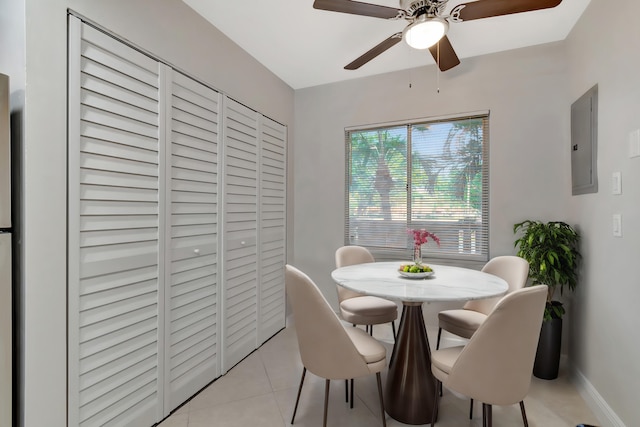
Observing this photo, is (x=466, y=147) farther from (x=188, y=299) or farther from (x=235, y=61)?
(x=188, y=299)

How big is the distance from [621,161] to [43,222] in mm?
2872

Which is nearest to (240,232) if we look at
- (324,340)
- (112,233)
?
(112,233)

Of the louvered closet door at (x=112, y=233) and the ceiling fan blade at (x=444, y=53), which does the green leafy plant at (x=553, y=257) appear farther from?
the louvered closet door at (x=112, y=233)

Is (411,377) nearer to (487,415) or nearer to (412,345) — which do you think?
(412,345)

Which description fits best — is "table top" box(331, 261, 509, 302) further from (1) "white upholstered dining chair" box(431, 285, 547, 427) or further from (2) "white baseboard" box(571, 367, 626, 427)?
(2) "white baseboard" box(571, 367, 626, 427)

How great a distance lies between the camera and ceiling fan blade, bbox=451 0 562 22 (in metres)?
1.51

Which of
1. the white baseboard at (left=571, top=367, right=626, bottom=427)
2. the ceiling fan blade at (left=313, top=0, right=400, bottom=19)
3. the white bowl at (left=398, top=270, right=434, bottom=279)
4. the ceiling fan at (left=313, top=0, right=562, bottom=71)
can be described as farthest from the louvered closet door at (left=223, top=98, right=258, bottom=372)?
the white baseboard at (left=571, top=367, right=626, bottom=427)

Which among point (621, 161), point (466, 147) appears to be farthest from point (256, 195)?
point (621, 161)

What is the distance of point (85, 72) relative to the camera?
145 cm

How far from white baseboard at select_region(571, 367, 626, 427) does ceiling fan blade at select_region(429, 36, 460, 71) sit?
7.73 ft

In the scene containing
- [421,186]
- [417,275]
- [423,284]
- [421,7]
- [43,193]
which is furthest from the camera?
[421,186]

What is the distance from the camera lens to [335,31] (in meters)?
2.42

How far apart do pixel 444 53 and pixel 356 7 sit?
0.82 metres

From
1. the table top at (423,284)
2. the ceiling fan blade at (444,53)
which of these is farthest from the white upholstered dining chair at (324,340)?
the ceiling fan blade at (444,53)
